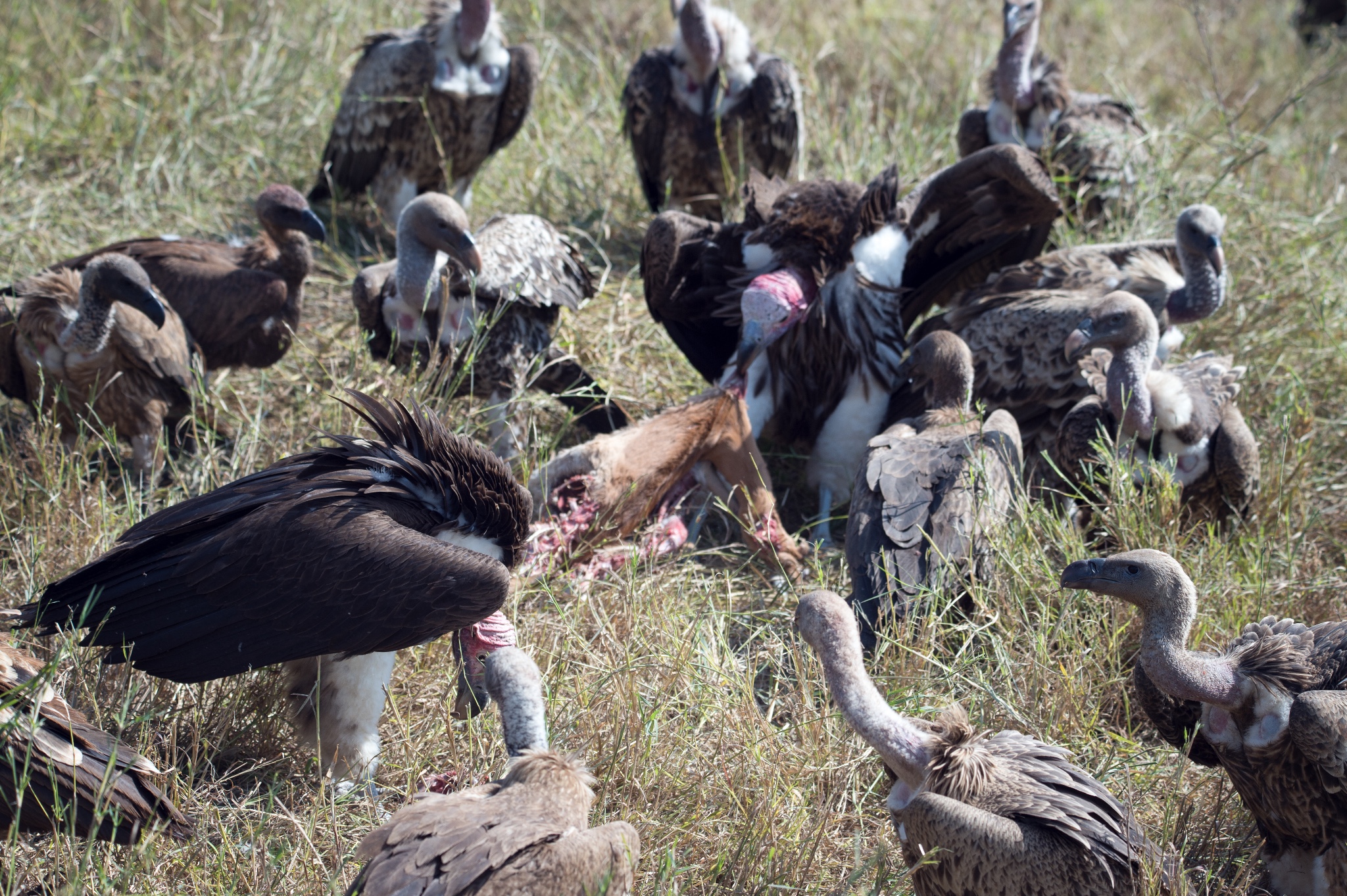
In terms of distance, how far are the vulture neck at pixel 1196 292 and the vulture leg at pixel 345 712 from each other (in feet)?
10.9

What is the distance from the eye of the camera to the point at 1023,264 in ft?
16.3

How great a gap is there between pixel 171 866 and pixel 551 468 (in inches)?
71.0

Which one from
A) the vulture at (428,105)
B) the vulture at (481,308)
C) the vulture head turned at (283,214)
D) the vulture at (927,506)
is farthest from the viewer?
the vulture at (428,105)

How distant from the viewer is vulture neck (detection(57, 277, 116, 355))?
13.5 ft

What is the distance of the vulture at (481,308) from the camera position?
4.50 metres

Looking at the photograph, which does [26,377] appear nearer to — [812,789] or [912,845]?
[812,789]

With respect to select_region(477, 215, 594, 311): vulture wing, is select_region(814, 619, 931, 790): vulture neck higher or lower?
lower

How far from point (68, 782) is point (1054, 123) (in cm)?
529

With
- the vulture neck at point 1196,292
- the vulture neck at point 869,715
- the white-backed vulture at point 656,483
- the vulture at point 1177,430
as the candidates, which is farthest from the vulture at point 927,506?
the vulture neck at point 1196,292

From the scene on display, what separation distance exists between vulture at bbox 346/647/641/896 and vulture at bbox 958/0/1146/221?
4224 mm

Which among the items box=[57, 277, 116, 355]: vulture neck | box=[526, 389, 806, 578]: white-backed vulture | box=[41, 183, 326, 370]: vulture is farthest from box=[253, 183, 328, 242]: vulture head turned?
box=[526, 389, 806, 578]: white-backed vulture

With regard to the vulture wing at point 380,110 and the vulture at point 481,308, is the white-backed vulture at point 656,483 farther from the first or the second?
the vulture wing at point 380,110

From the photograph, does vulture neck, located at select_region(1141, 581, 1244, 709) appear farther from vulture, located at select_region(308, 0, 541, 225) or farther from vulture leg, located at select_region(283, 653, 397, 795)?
vulture, located at select_region(308, 0, 541, 225)

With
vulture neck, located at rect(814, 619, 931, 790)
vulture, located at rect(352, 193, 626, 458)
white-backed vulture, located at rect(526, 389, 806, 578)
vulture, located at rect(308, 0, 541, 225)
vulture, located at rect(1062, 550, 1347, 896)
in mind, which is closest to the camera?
vulture, located at rect(1062, 550, 1347, 896)
